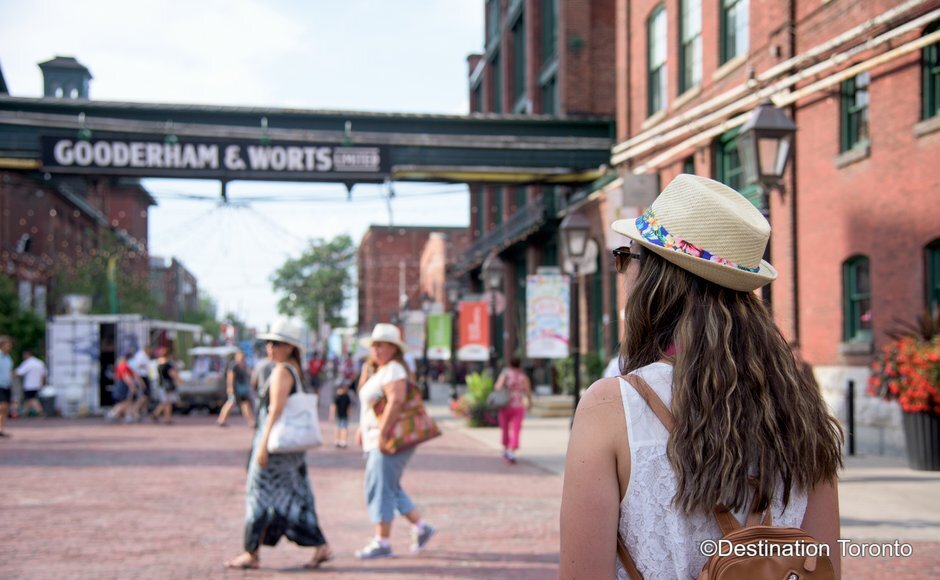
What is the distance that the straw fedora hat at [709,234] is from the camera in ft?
7.38

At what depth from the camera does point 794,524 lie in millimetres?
2268

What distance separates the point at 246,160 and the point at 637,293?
19.7 m

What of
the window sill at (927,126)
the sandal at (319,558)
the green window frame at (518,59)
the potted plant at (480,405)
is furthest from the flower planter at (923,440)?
the green window frame at (518,59)

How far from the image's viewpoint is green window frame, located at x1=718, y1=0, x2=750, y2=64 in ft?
63.8

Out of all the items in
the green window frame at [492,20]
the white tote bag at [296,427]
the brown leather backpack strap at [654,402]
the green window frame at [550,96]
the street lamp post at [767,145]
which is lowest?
the white tote bag at [296,427]

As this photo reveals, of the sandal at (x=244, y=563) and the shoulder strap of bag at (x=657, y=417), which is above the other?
the shoulder strap of bag at (x=657, y=417)

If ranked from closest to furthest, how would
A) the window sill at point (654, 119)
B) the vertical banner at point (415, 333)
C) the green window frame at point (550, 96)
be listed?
the window sill at point (654, 119), the green window frame at point (550, 96), the vertical banner at point (415, 333)

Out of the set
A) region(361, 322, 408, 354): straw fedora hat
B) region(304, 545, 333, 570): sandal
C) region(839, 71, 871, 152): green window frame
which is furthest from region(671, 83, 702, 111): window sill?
region(304, 545, 333, 570): sandal

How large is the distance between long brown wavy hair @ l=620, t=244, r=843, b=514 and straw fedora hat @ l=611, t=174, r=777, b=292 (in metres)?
0.06

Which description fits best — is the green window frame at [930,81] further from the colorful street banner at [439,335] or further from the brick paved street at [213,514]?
the colorful street banner at [439,335]

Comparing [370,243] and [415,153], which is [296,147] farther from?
[370,243]

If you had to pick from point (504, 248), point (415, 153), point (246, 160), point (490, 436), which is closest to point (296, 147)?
point (246, 160)

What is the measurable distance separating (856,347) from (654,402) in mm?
14404

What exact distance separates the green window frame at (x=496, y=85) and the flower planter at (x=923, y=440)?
3372 centimetres
